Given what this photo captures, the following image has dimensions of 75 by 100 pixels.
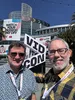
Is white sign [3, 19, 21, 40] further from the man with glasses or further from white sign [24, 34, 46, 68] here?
the man with glasses

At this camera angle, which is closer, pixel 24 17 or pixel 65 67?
pixel 65 67

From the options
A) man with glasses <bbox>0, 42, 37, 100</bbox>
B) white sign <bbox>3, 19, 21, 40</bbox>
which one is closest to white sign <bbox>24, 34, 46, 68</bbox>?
man with glasses <bbox>0, 42, 37, 100</bbox>

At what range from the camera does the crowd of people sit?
2443 millimetres

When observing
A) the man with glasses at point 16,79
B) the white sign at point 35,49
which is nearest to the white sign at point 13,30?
the white sign at point 35,49

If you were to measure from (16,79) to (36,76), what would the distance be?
283mm

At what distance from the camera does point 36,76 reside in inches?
131

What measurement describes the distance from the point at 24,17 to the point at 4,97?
415ft

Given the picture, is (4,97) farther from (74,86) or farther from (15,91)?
(74,86)

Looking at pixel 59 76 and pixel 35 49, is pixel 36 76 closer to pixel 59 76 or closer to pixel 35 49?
pixel 59 76

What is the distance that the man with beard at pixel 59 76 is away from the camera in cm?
236

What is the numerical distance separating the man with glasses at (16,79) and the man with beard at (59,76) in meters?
0.48

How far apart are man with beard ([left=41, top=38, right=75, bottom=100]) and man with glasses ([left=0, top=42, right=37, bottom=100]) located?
48cm

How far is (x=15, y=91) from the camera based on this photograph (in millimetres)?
3123

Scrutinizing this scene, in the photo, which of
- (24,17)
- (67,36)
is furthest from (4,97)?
(24,17)
